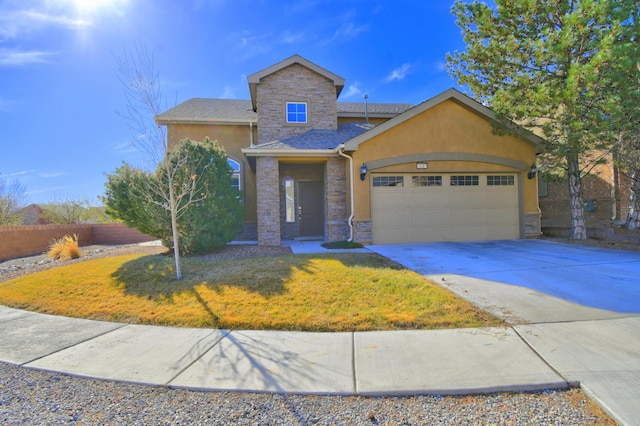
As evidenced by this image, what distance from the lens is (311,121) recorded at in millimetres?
13070

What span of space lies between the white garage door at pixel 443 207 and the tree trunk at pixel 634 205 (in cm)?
396

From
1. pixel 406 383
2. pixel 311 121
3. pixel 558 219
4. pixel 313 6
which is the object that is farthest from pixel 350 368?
pixel 558 219

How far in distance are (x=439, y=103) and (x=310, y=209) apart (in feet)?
20.9

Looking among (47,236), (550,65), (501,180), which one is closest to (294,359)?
(501,180)

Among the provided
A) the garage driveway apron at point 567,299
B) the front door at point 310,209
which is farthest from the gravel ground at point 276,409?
the front door at point 310,209

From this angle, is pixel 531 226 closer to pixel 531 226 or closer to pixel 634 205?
pixel 531 226

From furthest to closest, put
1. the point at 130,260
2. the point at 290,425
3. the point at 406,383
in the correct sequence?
the point at 130,260
the point at 406,383
the point at 290,425

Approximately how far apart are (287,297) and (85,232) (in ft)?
49.6

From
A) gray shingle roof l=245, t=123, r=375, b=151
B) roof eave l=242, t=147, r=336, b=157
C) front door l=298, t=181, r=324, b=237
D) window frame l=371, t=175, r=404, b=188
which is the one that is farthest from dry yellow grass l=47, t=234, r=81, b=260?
window frame l=371, t=175, r=404, b=188

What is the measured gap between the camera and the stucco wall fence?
1144 cm

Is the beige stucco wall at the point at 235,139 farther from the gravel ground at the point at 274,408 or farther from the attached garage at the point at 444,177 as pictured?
the gravel ground at the point at 274,408

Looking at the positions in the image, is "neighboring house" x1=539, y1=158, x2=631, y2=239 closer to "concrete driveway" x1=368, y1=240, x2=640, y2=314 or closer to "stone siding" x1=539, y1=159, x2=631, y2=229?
"stone siding" x1=539, y1=159, x2=631, y2=229

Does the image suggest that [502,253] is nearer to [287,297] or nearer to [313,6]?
[287,297]

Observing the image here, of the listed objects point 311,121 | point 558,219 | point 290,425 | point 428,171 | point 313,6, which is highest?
point 313,6
